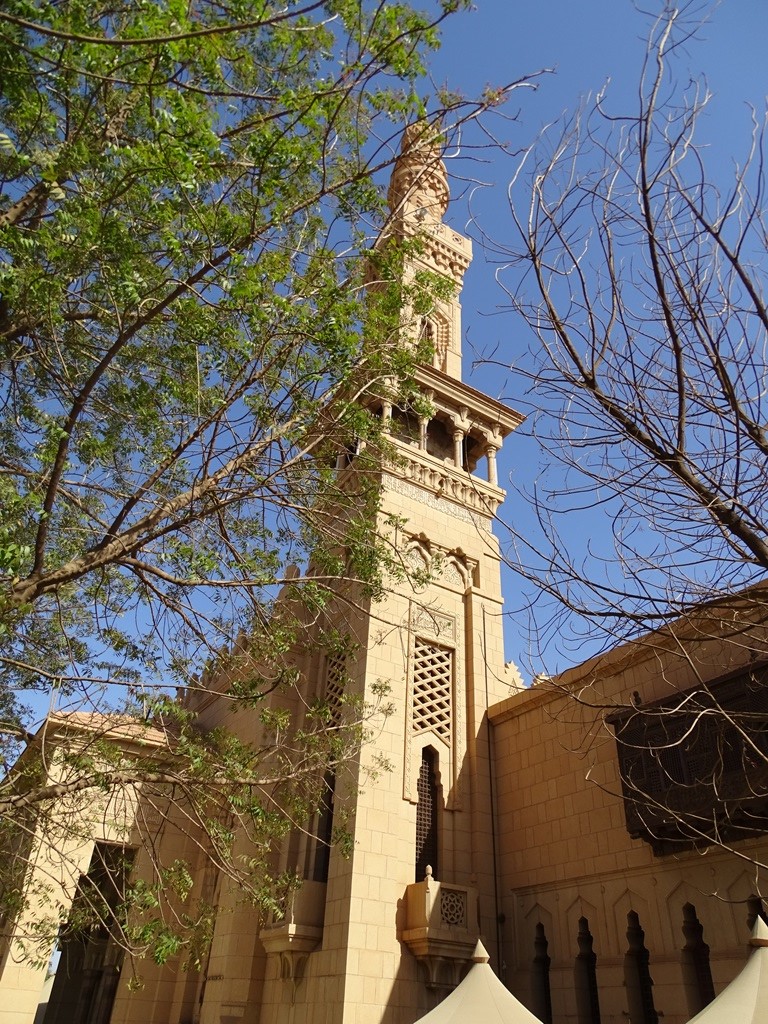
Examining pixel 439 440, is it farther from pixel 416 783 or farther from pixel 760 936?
pixel 760 936

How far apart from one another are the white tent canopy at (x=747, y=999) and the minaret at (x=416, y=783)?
110 inches

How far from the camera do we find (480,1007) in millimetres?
6336

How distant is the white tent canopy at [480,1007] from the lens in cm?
621

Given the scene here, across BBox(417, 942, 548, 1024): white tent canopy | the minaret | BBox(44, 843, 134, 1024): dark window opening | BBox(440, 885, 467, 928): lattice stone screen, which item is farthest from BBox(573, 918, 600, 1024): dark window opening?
BBox(44, 843, 134, 1024): dark window opening

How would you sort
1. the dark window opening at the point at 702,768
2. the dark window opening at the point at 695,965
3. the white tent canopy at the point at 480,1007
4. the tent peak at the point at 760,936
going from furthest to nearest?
the dark window opening at the point at 695,965, the dark window opening at the point at 702,768, the white tent canopy at the point at 480,1007, the tent peak at the point at 760,936

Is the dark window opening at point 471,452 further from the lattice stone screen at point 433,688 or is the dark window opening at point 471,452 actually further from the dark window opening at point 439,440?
the lattice stone screen at point 433,688

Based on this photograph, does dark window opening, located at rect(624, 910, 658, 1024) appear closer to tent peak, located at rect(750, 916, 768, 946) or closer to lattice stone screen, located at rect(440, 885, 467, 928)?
lattice stone screen, located at rect(440, 885, 467, 928)

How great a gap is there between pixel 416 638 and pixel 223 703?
6749 millimetres

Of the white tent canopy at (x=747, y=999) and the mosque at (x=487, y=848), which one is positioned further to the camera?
the mosque at (x=487, y=848)

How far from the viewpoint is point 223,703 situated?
54.6 feet

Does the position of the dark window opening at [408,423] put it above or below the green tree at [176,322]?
above

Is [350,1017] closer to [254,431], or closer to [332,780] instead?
[332,780]

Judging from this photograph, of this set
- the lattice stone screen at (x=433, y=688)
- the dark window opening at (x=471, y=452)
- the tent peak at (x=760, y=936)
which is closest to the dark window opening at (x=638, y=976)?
the tent peak at (x=760, y=936)

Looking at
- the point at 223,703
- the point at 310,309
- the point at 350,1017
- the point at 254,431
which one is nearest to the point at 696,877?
the point at 350,1017
